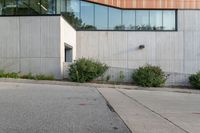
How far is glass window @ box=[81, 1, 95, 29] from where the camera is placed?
35.3 m

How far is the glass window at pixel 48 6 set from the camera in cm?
2955

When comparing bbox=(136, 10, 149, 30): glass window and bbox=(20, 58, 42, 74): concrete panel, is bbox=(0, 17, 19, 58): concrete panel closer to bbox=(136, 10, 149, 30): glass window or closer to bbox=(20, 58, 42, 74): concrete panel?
bbox=(20, 58, 42, 74): concrete panel

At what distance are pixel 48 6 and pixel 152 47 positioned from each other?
33.1 ft

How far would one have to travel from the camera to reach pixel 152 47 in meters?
35.9

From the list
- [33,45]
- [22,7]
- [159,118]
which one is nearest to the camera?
[159,118]

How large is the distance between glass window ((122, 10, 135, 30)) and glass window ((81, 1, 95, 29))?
105 inches

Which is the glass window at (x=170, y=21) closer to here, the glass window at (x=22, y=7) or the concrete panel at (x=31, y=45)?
the concrete panel at (x=31, y=45)

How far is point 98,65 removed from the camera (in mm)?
28281

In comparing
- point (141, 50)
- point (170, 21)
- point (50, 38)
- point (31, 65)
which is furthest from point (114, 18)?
point (31, 65)

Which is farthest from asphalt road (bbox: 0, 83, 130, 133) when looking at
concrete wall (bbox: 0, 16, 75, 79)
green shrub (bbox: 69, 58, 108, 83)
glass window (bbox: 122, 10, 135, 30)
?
glass window (bbox: 122, 10, 135, 30)

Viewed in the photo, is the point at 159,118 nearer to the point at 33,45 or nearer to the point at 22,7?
the point at 33,45

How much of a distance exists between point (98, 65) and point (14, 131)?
18892mm

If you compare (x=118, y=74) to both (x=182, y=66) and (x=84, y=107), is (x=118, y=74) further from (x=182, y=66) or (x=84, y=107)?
(x=84, y=107)

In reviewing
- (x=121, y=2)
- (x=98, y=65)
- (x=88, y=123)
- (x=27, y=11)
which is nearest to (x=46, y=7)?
(x=27, y=11)
